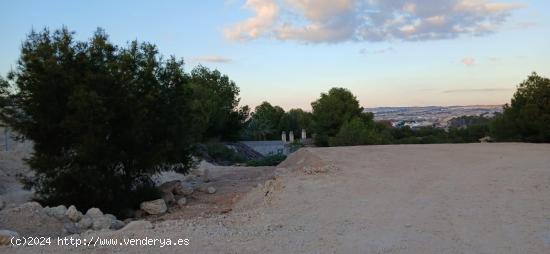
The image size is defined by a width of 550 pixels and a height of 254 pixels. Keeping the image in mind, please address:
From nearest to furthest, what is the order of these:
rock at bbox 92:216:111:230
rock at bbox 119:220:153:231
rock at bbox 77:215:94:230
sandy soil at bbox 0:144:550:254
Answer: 1. sandy soil at bbox 0:144:550:254
2. rock at bbox 119:220:153:231
3. rock at bbox 92:216:111:230
4. rock at bbox 77:215:94:230

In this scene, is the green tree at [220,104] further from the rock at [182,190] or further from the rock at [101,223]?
the rock at [101,223]

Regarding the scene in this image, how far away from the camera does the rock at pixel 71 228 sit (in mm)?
8404

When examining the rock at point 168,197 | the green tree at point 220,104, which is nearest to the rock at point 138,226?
the rock at point 168,197

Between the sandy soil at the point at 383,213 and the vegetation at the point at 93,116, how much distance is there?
8.39ft

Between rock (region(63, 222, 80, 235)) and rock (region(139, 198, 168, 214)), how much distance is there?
2.36 metres

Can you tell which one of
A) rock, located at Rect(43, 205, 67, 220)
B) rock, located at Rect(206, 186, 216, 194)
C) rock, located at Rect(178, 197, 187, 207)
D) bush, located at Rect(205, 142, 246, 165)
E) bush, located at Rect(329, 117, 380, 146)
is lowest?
rock, located at Rect(178, 197, 187, 207)

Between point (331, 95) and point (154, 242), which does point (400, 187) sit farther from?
point (331, 95)

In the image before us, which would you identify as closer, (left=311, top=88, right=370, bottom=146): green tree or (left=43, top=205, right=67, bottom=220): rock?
(left=43, top=205, right=67, bottom=220): rock

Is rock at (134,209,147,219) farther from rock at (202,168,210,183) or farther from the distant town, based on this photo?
the distant town

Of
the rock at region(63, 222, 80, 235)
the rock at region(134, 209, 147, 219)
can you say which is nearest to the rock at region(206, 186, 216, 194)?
the rock at region(134, 209, 147, 219)

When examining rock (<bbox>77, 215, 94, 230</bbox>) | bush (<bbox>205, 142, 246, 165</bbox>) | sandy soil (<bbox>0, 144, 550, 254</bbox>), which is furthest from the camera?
bush (<bbox>205, 142, 246, 165</bbox>)

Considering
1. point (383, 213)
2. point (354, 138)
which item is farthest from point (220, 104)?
point (383, 213)

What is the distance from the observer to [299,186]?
10.9 metres

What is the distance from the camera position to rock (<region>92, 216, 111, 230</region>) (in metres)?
8.69
